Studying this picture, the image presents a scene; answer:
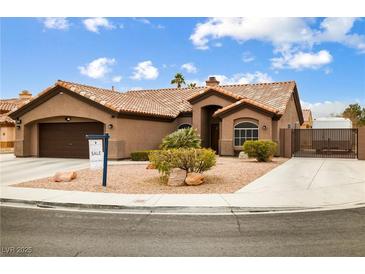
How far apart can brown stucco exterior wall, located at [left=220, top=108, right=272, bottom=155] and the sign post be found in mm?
13926

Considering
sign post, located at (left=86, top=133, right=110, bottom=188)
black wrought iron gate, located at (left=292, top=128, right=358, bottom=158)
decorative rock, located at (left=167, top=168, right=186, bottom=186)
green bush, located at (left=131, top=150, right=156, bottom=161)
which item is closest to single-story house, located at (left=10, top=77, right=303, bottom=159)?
green bush, located at (left=131, top=150, right=156, bottom=161)

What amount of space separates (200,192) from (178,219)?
10.2ft

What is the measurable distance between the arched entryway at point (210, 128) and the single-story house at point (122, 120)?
0.08 metres

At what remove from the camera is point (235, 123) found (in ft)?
81.8

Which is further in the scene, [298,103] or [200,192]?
[298,103]

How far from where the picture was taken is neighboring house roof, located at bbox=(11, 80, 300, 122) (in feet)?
75.9

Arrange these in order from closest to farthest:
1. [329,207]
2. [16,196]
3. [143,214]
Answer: [143,214] → [329,207] → [16,196]

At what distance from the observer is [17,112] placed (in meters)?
25.1

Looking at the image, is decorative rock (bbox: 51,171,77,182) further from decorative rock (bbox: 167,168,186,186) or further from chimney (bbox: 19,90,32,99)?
chimney (bbox: 19,90,32,99)

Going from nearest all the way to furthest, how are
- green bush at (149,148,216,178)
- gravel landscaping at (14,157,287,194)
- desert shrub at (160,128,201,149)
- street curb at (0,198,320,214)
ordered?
1. street curb at (0,198,320,214)
2. gravel landscaping at (14,157,287,194)
3. green bush at (149,148,216,178)
4. desert shrub at (160,128,201,149)

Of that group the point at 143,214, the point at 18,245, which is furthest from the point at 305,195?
the point at 18,245


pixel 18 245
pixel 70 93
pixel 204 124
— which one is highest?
pixel 70 93

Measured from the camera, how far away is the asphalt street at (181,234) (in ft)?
19.7

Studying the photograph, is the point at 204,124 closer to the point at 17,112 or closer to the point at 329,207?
the point at 17,112
